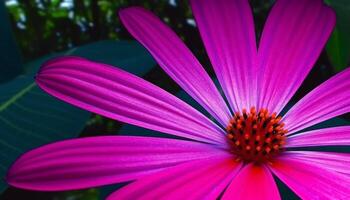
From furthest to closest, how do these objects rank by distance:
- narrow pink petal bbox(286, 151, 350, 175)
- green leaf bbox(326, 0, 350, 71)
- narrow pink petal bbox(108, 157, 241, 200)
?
green leaf bbox(326, 0, 350, 71) < narrow pink petal bbox(286, 151, 350, 175) < narrow pink petal bbox(108, 157, 241, 200)

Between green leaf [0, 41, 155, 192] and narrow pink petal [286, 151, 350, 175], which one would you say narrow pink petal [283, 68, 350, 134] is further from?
green leaf [0, 41, 155, 192]

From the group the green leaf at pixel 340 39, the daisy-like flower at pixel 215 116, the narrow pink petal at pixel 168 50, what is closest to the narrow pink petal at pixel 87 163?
the daisy-like flower at pixel 215 116

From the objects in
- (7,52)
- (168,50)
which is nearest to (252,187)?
(168,50)

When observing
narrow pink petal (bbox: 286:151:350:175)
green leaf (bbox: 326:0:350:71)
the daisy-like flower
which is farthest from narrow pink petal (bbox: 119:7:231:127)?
green leaf (bbox: 326:0:350:71)

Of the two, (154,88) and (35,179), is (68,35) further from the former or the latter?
(35,179)

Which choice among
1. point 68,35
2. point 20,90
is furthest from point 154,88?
point 68,35

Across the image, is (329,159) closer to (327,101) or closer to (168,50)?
(327,101)

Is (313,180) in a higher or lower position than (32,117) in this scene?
lower
